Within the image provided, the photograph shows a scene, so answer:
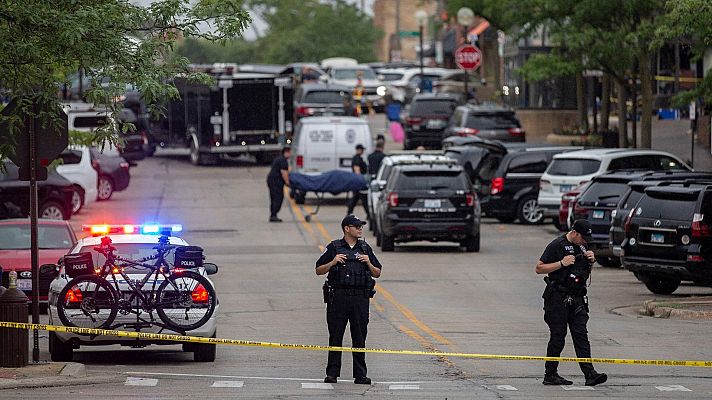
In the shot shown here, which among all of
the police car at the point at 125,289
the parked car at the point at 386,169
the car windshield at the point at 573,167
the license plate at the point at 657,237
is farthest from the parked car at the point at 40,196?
the police car at the point at 125,289

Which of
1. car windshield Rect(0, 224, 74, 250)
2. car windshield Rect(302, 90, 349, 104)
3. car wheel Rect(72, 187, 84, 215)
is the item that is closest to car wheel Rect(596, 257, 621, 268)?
car windshield Rect(0, 224, 74, 250)

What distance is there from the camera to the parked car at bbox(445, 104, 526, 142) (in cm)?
4875

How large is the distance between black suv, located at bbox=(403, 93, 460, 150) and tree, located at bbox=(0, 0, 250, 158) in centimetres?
3895

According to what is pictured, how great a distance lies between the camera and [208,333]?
15523 mm

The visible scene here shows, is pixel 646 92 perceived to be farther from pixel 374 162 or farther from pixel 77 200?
pixel 77 200

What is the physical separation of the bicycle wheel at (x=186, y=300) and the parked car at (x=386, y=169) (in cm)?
1524

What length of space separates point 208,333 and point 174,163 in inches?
1602

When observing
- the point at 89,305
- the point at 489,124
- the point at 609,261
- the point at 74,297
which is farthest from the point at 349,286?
the point at 489,124

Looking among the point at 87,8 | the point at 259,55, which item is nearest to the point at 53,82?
the point at 87,8

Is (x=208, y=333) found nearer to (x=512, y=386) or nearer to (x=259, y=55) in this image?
(x=512, y=386)

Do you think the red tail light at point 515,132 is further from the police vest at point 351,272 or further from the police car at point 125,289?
the police vest at point 351,272

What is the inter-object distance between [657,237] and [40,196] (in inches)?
667

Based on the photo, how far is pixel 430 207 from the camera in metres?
29.4

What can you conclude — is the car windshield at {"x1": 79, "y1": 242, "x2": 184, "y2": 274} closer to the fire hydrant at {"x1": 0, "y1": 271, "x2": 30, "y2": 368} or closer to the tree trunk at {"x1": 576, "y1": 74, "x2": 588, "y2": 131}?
the fire hydrant at {"x1": 0, "y1": 271, "x2": 30, "y2": 368}
